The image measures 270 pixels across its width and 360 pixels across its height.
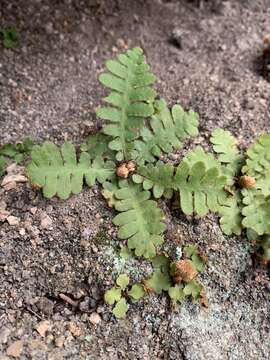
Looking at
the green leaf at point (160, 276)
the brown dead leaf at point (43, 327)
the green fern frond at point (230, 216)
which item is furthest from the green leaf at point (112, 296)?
the green fern frond at point (230, 216)

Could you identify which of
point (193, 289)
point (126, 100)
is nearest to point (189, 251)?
point (193, 289)

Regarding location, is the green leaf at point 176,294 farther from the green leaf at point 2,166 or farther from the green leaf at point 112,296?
the green leaf at point 2,166

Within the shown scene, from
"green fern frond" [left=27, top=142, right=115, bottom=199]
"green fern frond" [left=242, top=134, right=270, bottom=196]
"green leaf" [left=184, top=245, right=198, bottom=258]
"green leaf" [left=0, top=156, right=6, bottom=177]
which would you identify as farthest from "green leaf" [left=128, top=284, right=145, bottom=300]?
"green leaf" [left=0, top=156, right=6, bottom=177]

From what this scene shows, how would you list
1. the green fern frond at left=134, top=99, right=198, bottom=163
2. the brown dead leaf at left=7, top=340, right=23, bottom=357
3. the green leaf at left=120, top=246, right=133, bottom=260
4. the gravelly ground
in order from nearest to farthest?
1. the brown dead leaf at left=7, top=340, right=23, bottom=357
2. the gravelly ground
3. the green leaf at left=120, top=246, right=133, bottom=260
4. the green fern frond at left=134, top=99, right=198, bottom=163

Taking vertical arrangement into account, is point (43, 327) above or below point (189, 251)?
below

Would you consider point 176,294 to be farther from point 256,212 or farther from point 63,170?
point 63,170

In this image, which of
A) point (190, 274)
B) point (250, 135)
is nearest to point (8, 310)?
point (190, 274)

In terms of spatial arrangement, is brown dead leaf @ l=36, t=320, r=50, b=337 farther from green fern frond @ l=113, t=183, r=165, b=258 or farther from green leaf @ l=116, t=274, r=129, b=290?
green fern frond @ l=113, t=183, r=165, b=258
